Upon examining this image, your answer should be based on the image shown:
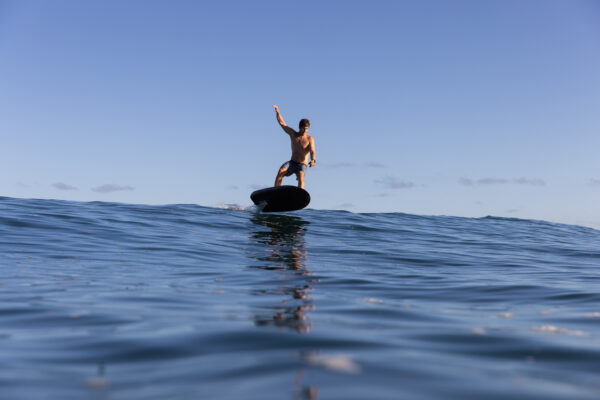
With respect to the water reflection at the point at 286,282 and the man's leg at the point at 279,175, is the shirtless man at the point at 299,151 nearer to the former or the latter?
the man's leg at the point at 279,175

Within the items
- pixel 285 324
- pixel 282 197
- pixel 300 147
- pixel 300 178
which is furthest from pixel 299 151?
pixel 285 324

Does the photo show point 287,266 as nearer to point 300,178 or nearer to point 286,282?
point 286,282

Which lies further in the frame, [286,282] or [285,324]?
[286,282]

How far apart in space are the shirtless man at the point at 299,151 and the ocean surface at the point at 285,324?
519 centimetres

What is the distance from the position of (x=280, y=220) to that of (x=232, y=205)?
4.76 meters

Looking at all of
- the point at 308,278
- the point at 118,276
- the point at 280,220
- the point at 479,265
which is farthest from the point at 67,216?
the point at 479,265

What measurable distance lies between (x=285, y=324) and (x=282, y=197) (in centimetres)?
1112

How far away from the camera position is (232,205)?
770 inches

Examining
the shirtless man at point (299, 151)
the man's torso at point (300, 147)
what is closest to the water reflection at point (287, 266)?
the shirtless man at point (299, 151)

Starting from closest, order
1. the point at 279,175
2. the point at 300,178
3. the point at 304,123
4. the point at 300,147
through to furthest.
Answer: the point at 304,123 < the point at 300,147 < the point at 300,178 < the point at 279,175

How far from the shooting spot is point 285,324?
3.61 metres

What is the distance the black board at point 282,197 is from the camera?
14359 mm

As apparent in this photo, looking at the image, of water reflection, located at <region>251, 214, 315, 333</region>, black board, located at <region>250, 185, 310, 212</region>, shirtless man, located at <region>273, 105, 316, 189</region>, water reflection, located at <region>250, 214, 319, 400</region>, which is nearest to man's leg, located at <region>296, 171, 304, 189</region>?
shirtless man, located at <region>273, 105, 316, 189</region>

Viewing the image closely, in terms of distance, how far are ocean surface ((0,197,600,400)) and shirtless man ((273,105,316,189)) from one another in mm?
5185
